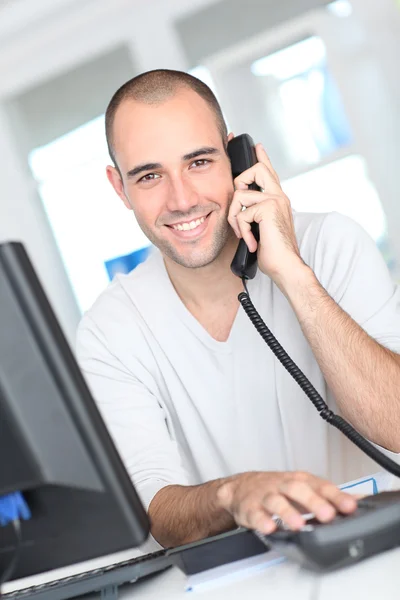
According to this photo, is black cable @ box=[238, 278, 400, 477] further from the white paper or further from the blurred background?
the blurred background

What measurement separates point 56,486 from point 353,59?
154 inches

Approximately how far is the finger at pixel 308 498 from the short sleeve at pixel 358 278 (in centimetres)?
66

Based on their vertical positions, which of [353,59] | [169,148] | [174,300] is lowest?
[174,300]

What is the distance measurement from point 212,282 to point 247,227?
212mm

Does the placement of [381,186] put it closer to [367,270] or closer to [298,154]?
[298,154]

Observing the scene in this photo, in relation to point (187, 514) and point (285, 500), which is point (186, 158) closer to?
point (187, 514)

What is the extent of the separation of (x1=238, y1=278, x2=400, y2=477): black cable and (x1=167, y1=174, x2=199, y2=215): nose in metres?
0.23

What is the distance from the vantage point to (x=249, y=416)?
1619mm

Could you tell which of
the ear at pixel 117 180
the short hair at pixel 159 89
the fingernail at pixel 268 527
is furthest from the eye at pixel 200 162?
the fingernail at pixel 268 527

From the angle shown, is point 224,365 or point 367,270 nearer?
point 367,270

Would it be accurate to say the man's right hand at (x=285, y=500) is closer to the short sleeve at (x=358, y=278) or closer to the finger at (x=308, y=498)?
the finger at (x=308, y=498)

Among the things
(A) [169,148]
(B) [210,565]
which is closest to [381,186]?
(A) [169,148]

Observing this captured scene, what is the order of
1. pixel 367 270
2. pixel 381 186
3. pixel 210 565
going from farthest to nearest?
1. pixel 381 186
2. pixel 367 270
3. pixel 210 565

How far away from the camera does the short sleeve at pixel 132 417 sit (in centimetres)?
143
